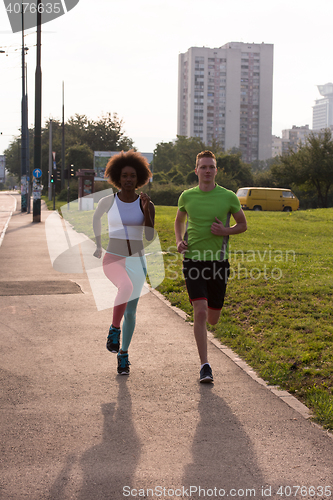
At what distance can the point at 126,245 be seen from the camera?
4.68 metres

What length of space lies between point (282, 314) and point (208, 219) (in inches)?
110

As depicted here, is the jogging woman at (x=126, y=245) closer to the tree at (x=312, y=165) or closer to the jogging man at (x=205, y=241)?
the jogging man at (x=205, y=241)

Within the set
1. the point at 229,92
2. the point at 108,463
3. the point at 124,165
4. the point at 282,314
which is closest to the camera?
the point at 108,463

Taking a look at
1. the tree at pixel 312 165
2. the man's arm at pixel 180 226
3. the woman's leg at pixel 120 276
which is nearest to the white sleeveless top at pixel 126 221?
the woman's leg at pixel 120 276

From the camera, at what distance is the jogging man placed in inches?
185

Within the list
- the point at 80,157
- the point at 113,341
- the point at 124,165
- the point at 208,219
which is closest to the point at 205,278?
the point at 208,219

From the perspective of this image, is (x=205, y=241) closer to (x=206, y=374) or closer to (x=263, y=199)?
(x=206, y=374)

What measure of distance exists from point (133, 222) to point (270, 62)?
490 feet

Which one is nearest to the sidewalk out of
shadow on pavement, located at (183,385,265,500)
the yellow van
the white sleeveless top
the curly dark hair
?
shadow on pavement, located at (183,385,265,500)

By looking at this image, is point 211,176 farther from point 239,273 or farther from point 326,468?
point 239,273

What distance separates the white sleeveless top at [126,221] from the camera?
184 inches

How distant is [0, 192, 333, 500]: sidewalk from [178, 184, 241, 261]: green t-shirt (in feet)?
3.54

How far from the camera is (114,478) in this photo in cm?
296

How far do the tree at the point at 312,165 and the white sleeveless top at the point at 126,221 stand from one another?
1776 inches
